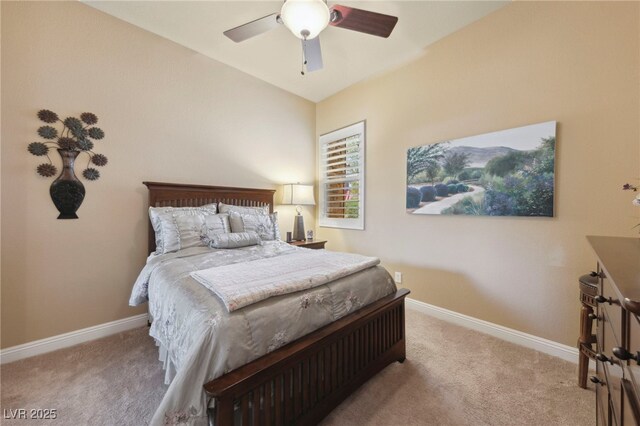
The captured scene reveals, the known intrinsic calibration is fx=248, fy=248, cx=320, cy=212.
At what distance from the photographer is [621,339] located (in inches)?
27.4

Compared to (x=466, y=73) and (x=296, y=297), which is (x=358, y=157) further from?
(x=296, y=297)

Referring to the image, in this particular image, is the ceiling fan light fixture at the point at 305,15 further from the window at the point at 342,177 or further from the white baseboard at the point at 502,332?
the white baseboard at the point at 502,332

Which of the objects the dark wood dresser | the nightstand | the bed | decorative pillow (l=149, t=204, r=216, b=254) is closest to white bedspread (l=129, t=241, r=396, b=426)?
the bed

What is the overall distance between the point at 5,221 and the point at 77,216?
0.40 metres

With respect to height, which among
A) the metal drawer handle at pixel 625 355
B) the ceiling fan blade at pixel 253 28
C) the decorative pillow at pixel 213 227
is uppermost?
the ceiling fan blade at pixel 253 28

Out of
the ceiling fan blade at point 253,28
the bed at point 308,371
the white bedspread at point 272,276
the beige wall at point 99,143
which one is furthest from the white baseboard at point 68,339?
the ceiling fan blade at point 253,28

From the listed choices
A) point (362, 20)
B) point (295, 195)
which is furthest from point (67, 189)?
point (362, 20)

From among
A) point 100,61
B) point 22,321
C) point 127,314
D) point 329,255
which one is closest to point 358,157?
point 329,255

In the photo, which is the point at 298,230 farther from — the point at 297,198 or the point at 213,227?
the point at 213,227

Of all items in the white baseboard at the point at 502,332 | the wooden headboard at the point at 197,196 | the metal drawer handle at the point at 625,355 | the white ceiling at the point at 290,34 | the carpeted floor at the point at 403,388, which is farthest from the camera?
the wooden headboard at the point at 197,196

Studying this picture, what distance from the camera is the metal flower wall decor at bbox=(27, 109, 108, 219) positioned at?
2023 mm

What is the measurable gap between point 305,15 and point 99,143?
2148 mm

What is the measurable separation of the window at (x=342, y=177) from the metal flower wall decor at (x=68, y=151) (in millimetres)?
2752

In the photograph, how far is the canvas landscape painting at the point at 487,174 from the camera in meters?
Answer: 2.02
